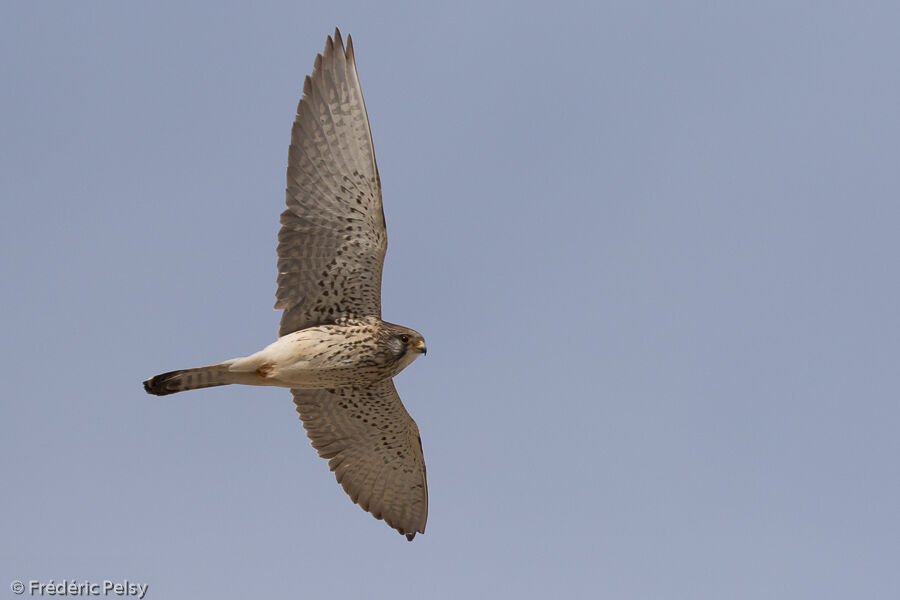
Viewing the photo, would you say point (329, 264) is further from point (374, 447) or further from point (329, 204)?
point (374, 447)

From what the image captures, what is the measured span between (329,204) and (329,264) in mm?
708

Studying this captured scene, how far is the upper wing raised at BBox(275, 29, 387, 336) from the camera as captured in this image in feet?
40.6

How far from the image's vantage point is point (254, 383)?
1260cm

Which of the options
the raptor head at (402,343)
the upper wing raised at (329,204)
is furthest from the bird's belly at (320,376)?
the upper wing raised at (329,204)

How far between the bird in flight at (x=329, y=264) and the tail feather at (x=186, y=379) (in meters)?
0.01

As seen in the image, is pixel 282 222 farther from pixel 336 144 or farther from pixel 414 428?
pixel 414 428

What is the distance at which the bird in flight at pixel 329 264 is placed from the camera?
487 inches

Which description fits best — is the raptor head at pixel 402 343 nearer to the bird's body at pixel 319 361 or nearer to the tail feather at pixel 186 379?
the bird's body at pixel 319 361

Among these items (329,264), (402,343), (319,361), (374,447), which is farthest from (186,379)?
(374,447)

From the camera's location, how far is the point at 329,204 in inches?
494

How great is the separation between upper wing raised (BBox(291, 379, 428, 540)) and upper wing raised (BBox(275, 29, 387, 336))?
4.69 ft

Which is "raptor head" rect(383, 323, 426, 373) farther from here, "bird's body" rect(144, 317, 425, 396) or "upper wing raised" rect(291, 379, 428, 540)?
"upper wing raised" rect(291, 379, 428, 540)

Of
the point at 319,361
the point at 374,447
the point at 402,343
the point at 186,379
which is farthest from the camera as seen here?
the point at 374,447

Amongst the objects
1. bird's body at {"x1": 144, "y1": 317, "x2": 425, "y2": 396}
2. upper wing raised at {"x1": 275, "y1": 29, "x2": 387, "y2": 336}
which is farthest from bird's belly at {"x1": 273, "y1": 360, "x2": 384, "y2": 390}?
upper wing raised at {"x1": 275, "y1": 29, "x2": 387, "y2": 336}
